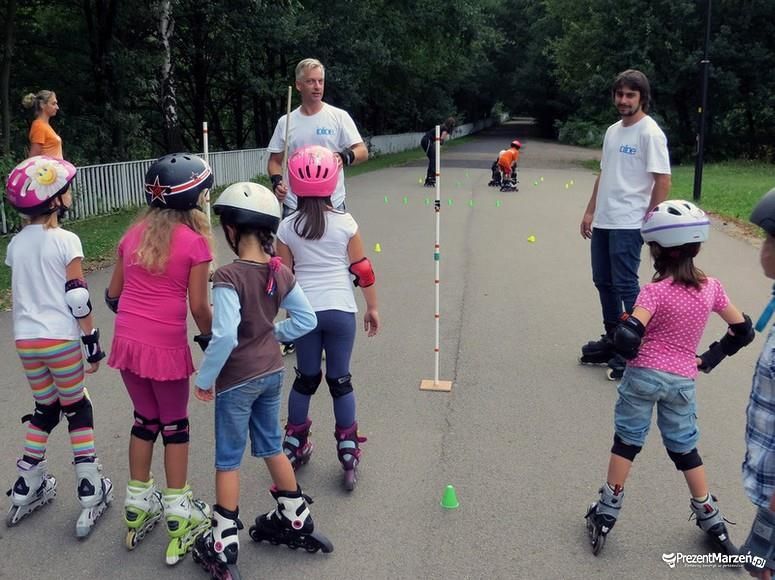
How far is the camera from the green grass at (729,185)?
1541 centimetres

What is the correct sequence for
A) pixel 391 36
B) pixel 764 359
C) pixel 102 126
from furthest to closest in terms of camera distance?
pixel 391 36 → pixel 102 126 → pixel 764 359

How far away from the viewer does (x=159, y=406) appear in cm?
342

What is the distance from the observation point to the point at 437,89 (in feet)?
161

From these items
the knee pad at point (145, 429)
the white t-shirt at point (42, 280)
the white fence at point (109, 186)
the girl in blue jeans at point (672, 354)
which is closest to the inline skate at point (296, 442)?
the knee pad at point (145, 429)

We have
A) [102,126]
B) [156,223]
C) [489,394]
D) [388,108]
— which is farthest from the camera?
[388,108]

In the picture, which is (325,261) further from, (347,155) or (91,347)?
(347,155)

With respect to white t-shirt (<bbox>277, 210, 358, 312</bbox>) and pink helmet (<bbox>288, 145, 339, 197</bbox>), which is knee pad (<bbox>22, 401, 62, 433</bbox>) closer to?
white t-shirt (<bbox>277, 210, 358, 312</bbox>)

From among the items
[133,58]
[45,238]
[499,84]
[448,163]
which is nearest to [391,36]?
[448,163]

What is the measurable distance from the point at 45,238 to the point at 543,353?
4.16m

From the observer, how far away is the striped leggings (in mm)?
3551

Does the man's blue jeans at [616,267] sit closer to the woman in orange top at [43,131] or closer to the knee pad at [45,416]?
the knee pad at [45,416]

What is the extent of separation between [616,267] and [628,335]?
2.62m

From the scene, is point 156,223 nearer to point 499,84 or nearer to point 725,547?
point 725,547

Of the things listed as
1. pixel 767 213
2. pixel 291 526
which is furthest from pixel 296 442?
pixel 767 213
